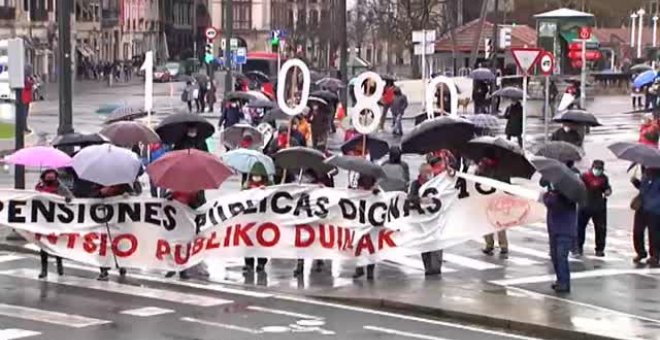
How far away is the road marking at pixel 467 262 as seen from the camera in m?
17.8

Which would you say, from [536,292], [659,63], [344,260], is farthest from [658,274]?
[659,63]

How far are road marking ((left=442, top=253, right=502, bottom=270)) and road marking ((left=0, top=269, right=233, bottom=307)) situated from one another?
4.12 meters

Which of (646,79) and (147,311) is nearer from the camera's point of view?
(147,311)

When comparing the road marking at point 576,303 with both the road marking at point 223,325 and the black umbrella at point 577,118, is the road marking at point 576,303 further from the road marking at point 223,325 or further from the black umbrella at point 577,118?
the black umbrella at point 577,118

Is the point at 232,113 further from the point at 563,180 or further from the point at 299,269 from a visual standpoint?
the point at 563,180

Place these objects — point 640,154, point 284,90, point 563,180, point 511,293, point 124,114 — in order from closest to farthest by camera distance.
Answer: point 563,180
point 511,293
point 640,154
point 284,90
point 124,114

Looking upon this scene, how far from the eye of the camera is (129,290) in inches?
626

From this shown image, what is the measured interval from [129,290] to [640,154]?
6.79 meters

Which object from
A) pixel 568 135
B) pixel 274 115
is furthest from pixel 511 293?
pixel 274 115

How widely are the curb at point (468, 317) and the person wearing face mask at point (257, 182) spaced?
1.32 m

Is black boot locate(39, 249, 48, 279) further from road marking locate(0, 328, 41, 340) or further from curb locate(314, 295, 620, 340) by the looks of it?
curb locate(314, 295, 620, 340)

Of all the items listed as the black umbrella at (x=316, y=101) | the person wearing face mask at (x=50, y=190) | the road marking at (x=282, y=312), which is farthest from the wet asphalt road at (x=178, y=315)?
the black umbrella at (x=316, y=101)

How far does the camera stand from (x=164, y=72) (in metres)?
89.7

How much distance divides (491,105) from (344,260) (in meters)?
35.0
